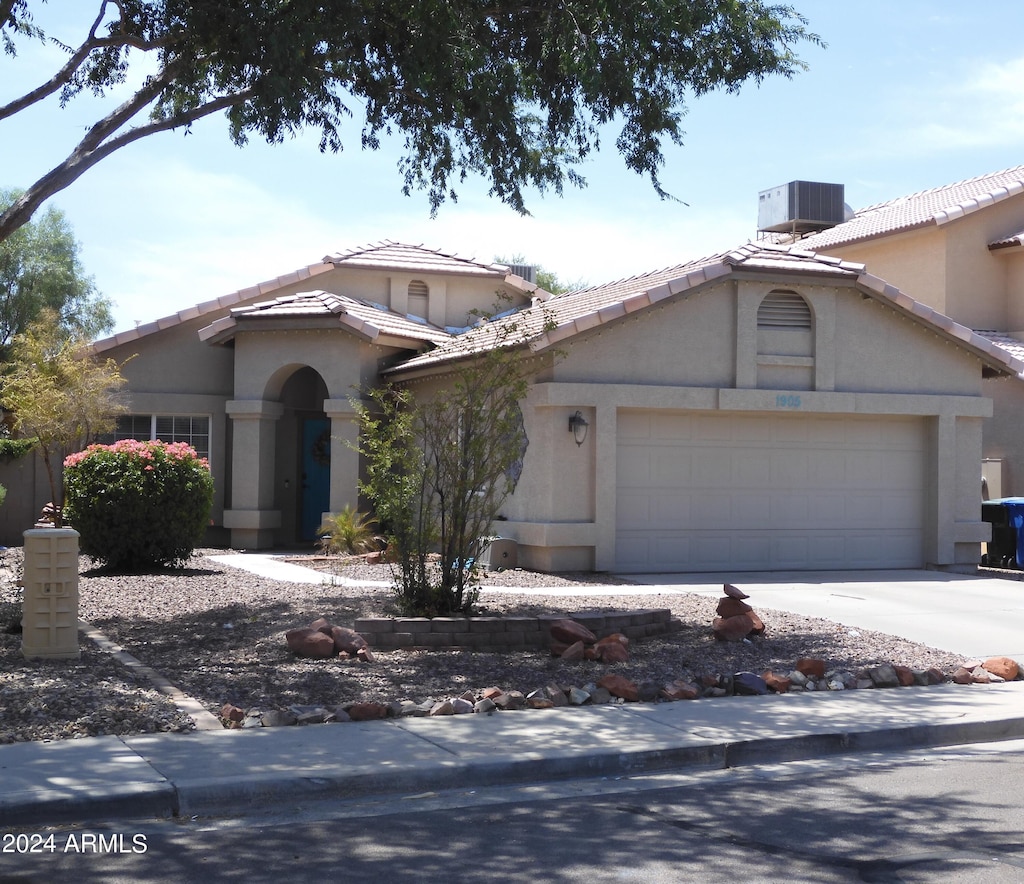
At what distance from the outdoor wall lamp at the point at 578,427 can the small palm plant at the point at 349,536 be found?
12.2 ft

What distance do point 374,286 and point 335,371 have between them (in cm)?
439

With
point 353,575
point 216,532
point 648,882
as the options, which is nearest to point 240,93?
point 353,575

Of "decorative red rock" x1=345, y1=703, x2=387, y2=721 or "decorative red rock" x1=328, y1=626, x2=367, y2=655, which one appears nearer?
"decorative red rock" x1=345, y1=703, x2=387, y2=721

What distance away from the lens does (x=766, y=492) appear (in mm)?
17828

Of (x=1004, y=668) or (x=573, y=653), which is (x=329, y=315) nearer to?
(x=573, y=653)

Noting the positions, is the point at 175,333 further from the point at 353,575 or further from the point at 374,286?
the point at 353,575

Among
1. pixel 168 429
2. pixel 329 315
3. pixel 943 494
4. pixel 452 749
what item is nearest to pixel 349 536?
pixel 329 315

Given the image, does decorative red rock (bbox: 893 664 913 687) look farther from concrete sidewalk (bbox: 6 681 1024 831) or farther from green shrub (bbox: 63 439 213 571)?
green shrub (bbox: 63 439 213 571)

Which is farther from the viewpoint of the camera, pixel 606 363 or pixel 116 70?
pixel 606 363

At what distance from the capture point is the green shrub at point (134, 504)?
1612 centimetres

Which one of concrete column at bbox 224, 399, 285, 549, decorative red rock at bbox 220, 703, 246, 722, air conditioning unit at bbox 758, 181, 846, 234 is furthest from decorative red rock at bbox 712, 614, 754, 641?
air conditioning unit at bbox 758, 181, 846, 234

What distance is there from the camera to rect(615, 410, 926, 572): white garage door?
17.2 m

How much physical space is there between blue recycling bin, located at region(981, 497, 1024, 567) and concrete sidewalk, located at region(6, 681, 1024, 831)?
1092cm

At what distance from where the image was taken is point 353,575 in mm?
15836
